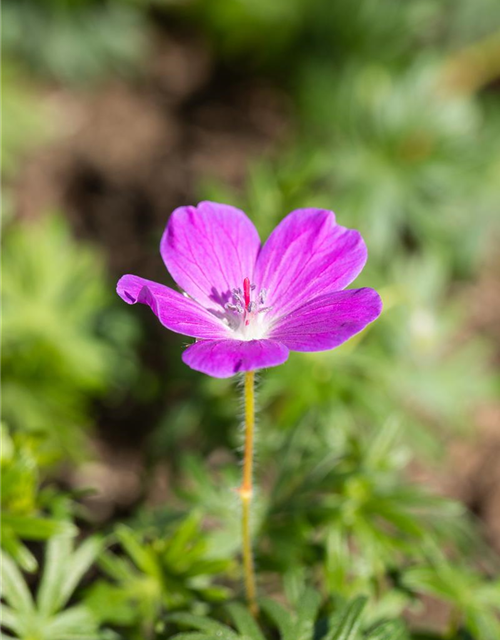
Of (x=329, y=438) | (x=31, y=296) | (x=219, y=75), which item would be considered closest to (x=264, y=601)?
(x=329, y=438)

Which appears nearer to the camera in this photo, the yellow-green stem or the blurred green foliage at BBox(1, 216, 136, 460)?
the yellow-green stem

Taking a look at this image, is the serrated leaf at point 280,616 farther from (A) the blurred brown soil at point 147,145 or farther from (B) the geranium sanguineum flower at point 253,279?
(A) the blurred brown soil at point 147,145

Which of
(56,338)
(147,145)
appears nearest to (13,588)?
(56,338)

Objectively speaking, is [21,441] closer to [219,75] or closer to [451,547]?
[451,547]

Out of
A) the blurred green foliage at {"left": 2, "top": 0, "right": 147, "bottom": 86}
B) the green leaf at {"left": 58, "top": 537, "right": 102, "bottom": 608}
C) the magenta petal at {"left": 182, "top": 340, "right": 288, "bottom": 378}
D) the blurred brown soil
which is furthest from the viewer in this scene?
the blurred green foliage at {"left": 2, "top": 0, "right": 147, "bottom": 86}

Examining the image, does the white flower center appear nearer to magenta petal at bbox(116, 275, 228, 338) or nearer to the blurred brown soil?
magenta petal at bbox(116, 275, 228, 338)

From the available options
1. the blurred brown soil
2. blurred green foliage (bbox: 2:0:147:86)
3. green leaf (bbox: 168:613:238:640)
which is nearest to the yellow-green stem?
green leaf (bbox: 168:613:238:640)

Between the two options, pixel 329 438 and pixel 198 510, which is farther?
pixel 329 438
